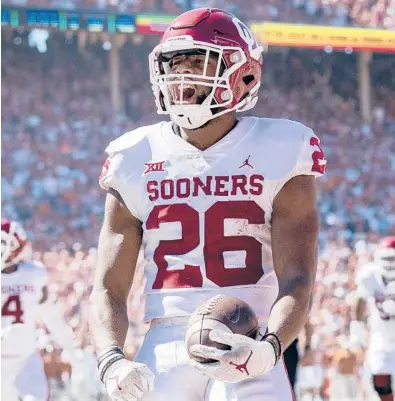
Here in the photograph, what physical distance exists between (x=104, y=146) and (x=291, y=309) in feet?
43.9

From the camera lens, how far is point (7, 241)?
6844 millimetres

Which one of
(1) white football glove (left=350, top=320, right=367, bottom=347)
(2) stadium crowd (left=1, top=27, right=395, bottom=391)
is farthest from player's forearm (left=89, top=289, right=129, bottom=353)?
(2) stadium crowd (left=1, top=27, right=395, bottom=391)

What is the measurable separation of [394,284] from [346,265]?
18.3 feet

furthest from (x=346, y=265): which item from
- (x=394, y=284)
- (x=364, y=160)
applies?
(x=394, y=284)

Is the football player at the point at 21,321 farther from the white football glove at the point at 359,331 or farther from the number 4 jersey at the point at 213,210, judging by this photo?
the number 4 jersey at the point at 213,210

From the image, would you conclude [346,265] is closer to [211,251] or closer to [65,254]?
[65,254]

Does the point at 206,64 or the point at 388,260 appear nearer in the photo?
the point at 206,64

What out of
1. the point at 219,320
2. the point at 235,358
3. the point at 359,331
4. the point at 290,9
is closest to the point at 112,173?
the point at 219,320

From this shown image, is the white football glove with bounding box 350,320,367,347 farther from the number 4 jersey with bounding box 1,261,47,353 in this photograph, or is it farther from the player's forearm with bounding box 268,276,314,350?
the player's forearm with bounding box 268,276,314,350

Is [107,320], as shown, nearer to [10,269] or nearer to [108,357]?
[108,357]

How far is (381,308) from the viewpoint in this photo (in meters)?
7.43

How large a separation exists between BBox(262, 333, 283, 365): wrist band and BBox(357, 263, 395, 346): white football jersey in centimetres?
495

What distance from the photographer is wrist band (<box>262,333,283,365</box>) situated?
252cm

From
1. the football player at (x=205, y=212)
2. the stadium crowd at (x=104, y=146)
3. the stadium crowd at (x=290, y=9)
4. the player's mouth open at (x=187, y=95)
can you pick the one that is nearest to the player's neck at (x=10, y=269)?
the stadium crowd at (x=104, y=146)
